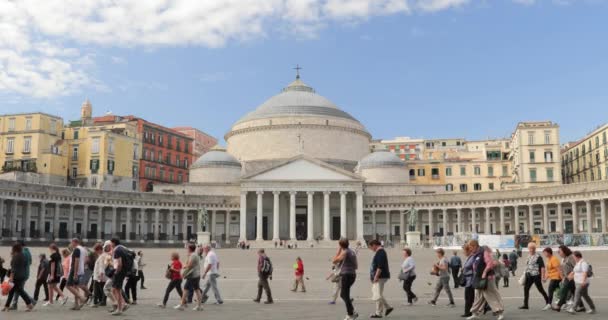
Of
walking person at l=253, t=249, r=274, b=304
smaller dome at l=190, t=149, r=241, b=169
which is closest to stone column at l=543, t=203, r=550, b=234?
smaller dome at l=190, t=149, r=241, b=169

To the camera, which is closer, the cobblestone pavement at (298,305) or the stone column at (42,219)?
the cobblestone pavement at (298,305)

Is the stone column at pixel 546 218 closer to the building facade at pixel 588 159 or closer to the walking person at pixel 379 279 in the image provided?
the building facade at pixel 588 159

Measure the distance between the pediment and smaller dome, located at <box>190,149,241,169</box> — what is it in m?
12.3

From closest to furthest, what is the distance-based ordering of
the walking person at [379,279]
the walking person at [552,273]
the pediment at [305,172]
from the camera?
1. the walking person at [379,279]
2. the walking person at [552,273]
3. the pediment at [305,172]

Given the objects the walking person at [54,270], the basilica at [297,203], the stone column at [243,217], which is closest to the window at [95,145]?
the basilica at [297,203]

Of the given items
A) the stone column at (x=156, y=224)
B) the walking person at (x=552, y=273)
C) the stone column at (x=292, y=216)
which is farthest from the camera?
the stone column at (x=156, y=224)

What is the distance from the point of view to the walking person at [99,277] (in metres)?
18.5

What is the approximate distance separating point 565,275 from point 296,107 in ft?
277

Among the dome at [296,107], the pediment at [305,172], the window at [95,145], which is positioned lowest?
the pediment at [305,172]

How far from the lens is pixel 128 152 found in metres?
92.7

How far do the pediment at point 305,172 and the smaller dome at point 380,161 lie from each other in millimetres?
11081

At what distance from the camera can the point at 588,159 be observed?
3716 inches

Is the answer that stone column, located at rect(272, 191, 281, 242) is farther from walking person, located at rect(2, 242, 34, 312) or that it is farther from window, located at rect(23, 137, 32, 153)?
walking person, located at rect(2, 242, 34, 312)

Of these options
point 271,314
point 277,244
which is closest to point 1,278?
point 271,314
